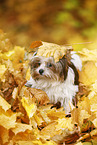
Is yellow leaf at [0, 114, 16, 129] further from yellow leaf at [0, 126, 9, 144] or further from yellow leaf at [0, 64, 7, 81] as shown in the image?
yellow leaf at [0, 64, 7, 81]

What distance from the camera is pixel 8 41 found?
1.61 metres

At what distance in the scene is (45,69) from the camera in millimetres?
1337

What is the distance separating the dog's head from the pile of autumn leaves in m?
0.09

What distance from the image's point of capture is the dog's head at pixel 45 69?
1.29m

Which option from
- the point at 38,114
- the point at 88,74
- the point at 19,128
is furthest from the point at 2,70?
the point at 88,74

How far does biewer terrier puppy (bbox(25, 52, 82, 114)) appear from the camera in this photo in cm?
135

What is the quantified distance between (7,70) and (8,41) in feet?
1.19

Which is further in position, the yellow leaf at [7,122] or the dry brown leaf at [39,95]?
the dry brown leaf at [39,95]

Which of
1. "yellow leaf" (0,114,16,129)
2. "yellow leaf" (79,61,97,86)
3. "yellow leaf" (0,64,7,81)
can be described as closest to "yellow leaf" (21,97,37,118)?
"yellow leaf" (0,114,16,129)

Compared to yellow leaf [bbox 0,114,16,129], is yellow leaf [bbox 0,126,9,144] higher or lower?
lower

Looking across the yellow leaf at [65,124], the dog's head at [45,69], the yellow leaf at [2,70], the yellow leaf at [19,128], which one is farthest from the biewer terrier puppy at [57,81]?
the yellow leaf at [19,128]

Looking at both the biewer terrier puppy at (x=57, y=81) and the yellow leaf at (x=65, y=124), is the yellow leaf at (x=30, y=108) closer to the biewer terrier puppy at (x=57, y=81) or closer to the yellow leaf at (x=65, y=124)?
the yellow leaf at (x=65, y=124)

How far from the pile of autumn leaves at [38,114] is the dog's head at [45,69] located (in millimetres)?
87

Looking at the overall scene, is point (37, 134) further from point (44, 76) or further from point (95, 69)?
point (95, 69)
